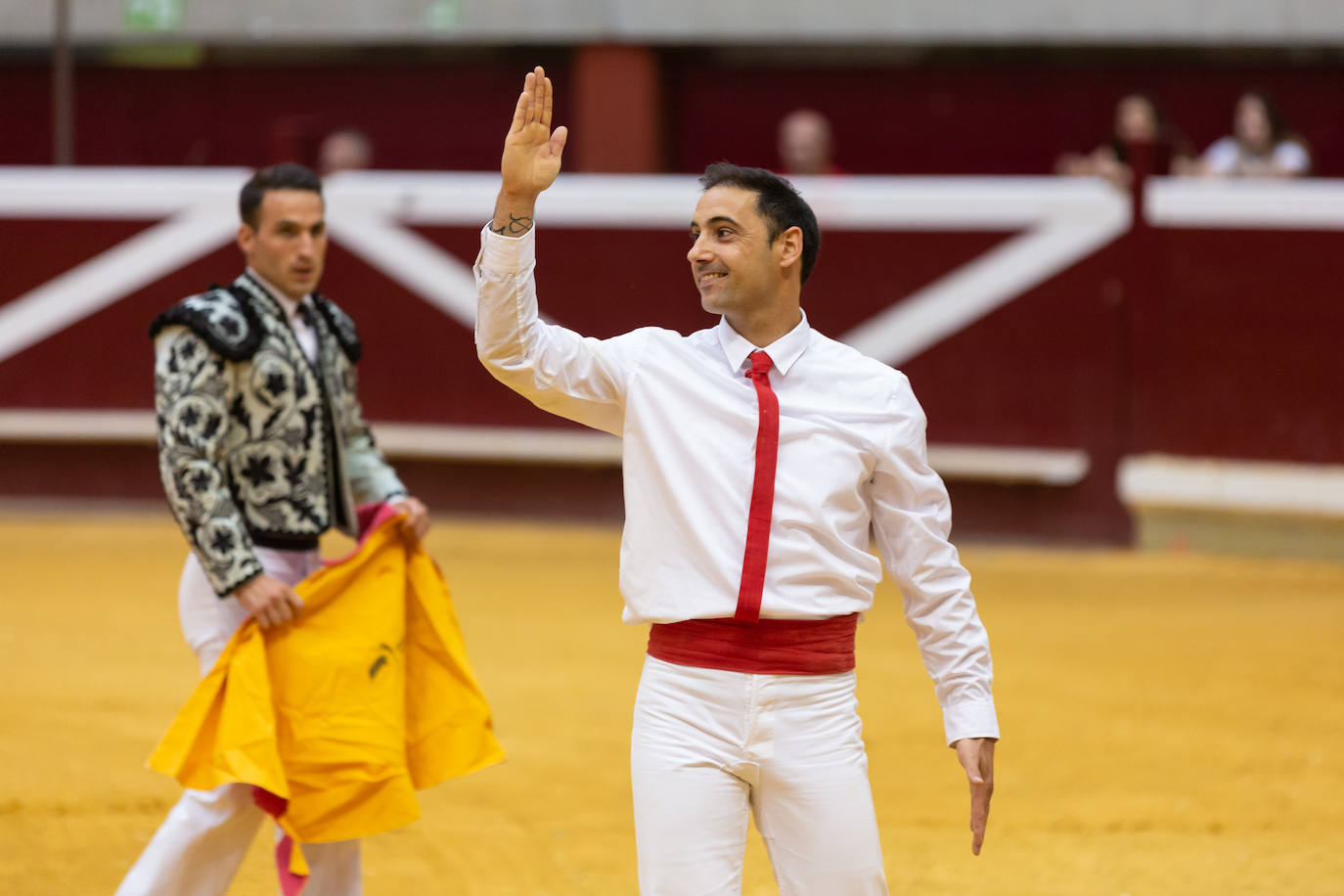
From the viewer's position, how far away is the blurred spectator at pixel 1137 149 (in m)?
9.41

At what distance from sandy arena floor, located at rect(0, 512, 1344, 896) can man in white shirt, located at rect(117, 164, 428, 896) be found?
2.62 feet

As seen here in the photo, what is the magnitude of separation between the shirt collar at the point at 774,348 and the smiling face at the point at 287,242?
48.8 inches

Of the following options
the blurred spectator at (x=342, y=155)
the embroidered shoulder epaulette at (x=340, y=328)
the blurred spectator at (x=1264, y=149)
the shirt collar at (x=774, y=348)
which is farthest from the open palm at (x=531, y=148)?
the blurred spectator at (x=342, y=155)

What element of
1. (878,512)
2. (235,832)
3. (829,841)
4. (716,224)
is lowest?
(235,832)

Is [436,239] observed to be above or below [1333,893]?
above

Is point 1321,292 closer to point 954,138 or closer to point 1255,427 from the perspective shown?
point 1255,427

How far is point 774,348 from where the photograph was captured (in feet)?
10.1

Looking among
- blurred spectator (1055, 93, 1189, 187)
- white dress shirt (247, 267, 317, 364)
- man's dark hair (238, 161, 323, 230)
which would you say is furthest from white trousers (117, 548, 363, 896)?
blurred spectator (1055, 93, 1189, 187)

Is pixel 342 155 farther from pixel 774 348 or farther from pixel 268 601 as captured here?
pixel 774 348

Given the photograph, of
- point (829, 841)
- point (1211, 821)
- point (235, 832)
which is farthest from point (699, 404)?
point (1211, 821)

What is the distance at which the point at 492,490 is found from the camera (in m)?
10.4

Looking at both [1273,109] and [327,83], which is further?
[327,83]

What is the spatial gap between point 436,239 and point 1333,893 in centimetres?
668

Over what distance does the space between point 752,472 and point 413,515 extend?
4.48ft
